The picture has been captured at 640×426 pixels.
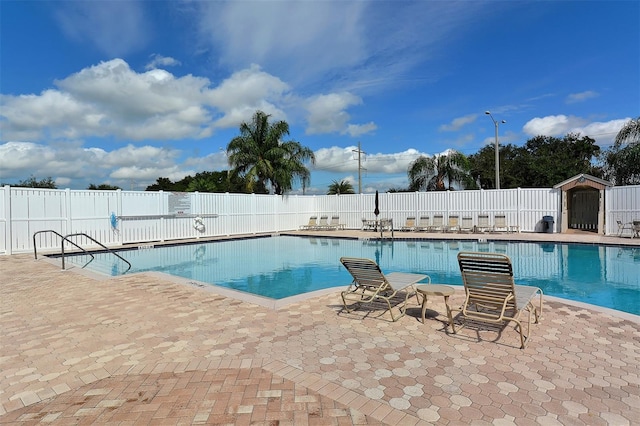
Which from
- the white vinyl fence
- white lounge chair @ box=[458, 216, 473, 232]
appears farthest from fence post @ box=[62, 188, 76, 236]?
white lounge chair @ box=[458, 216, 473, 232]

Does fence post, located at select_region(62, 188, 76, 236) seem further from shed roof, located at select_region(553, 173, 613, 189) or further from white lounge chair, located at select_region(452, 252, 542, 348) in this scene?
shed roof, located at select_region(553, 173, 613, 189)

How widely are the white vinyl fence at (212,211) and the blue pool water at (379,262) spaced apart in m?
1.74

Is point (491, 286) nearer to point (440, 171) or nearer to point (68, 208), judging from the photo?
point (68, 208)

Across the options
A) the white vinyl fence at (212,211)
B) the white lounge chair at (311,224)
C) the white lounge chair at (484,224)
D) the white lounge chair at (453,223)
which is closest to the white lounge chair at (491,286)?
the white vinyl fence at (212,211)

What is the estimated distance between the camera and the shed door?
1919 cm

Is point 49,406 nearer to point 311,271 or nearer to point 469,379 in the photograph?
point 469,379

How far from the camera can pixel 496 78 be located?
54.3 ft

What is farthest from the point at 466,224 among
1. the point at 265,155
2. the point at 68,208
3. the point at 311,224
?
the point at 68,208

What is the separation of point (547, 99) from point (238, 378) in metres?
25.1

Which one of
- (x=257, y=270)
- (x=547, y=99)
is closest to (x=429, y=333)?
(x=257, y=270)

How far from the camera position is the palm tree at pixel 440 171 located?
78.9 feet

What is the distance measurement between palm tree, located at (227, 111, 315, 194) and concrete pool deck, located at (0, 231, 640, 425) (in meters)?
19.3

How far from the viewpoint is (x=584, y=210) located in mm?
19672

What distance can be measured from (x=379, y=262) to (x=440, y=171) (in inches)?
587
